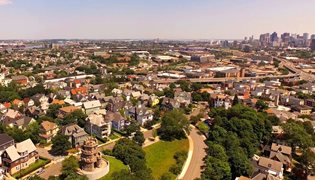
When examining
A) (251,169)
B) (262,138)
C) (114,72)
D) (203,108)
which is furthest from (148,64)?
(251,169)

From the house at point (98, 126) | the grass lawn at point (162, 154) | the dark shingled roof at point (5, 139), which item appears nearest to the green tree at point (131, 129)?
the house at point (98, 126)

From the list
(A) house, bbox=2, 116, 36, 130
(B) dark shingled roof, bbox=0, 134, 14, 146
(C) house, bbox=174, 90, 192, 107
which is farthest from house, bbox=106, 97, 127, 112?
(B) dark shingled roof, bbox=0, 134, 14, 146

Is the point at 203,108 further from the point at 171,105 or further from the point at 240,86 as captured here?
the point at 240,86

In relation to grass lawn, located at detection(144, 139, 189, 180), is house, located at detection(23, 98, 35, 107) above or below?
above

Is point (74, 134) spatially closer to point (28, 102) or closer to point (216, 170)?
point (216, 170)

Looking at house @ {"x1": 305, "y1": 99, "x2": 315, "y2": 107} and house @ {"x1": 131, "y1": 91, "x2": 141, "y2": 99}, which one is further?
house @ {"x1": 131, "y1": 91, "x2": 141, "y2": 99}

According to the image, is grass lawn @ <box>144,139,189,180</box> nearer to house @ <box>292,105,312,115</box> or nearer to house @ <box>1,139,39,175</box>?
house @ <box>1,139,39,175</box>

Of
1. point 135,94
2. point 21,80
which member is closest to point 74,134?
point 135,94
